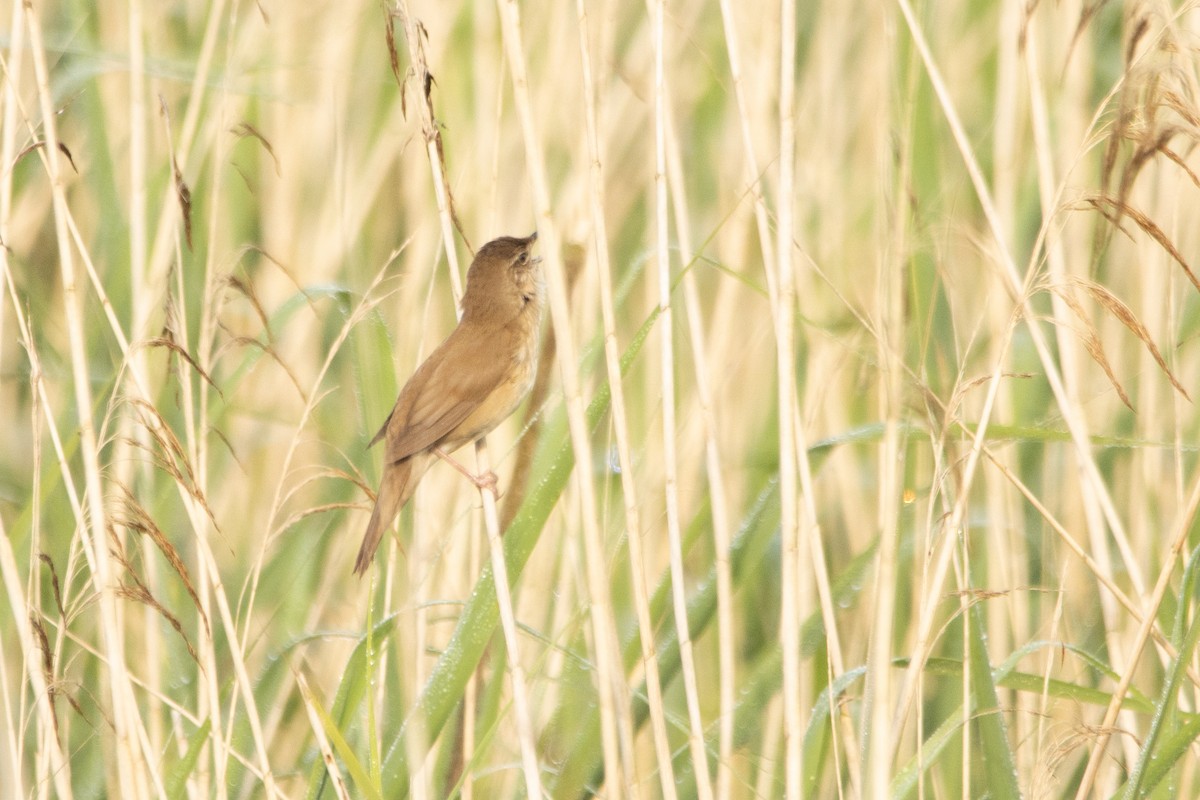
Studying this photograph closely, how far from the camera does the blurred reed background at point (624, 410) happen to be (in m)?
1.62

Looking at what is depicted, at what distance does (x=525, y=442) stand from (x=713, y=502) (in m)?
0.43

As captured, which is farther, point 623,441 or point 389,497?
point 389,497

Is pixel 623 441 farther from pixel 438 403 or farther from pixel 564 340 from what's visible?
pixel 438 403

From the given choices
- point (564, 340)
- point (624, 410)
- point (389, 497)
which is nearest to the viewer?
point (564, 340)

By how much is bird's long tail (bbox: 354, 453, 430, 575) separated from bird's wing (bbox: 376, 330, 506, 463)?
0.03 meters

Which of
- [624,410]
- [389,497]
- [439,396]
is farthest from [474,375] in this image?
[624,410]

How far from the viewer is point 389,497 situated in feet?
7.44

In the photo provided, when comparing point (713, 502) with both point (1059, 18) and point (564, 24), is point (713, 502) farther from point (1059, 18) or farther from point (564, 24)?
point (1059, 18)

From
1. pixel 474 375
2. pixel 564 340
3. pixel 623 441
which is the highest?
pixel 474 375

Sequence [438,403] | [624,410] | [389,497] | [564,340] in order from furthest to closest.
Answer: [438,403], [389,497], [624,410], [564,340]

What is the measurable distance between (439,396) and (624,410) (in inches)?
33.8

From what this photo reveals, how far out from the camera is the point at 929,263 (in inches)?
87.1

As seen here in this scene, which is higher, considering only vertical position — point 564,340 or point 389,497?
point 564,340

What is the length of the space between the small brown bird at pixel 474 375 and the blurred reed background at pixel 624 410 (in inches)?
3.5
